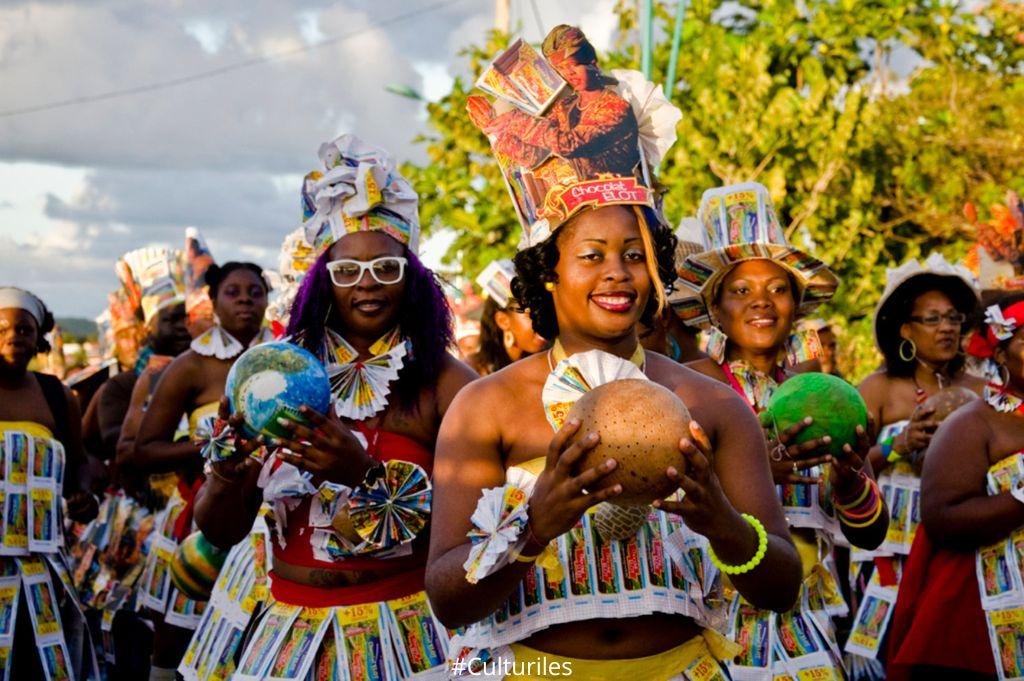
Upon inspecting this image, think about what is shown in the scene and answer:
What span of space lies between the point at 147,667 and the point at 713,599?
713 cm

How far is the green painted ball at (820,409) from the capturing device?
4.00 m

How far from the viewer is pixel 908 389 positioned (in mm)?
7410

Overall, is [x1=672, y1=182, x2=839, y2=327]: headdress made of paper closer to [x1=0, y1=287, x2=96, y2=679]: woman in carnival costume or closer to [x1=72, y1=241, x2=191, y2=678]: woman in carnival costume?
[x1=0, y1=287, x2=96, y2=679]: woman in carnival costume

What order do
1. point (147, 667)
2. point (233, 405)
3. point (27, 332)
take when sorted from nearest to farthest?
point (233, 405), point (27, 332), point (147, 667)

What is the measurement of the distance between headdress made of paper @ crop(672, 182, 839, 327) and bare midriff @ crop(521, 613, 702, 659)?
2422mm

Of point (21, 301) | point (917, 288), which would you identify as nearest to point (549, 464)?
point (21, 301)

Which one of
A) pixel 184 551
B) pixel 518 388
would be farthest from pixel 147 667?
pixel 518 388

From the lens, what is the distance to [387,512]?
4.21 metres

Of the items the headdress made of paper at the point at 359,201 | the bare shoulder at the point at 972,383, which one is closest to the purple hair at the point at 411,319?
the headdress made of paper at the point at 359,201

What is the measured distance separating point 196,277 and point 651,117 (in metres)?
7.11

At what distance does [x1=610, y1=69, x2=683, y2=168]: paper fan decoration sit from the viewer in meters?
3.36

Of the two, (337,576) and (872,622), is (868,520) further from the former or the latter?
(872,622)

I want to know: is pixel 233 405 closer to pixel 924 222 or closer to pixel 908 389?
pixel 908 389

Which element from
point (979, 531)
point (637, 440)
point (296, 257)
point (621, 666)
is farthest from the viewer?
point (296, 257)
